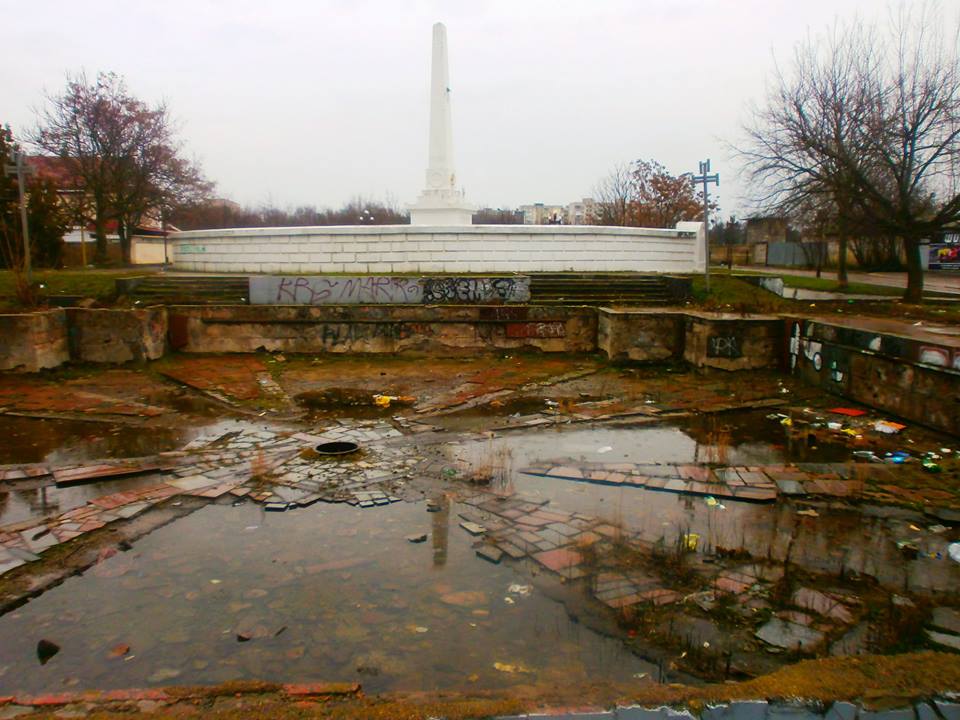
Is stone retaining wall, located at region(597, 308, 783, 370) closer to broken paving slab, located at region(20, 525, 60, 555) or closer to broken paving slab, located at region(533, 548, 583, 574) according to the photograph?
broken paving slab, located at region(533, 548, 583, 574)

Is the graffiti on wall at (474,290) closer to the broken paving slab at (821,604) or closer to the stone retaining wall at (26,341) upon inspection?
the stone retaining wall at (26,341)

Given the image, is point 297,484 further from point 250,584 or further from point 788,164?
point 788,164

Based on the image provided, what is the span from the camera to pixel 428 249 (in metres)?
19.9

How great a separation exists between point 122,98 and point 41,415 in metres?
22.8

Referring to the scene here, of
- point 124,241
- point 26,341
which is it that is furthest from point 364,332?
point 124,241

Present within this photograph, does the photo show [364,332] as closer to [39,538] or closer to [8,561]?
[39,538]

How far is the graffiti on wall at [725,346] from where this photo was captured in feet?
37.0

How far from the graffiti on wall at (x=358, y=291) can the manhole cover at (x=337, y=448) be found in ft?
24.2

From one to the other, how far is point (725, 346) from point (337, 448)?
725 centimetres

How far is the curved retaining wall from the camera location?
19.9 meters

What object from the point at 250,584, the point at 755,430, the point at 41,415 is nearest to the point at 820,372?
the point at 755,430

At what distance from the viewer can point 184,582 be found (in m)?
4.34

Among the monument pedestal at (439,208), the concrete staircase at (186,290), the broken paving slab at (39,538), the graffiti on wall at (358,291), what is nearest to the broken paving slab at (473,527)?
the broken paving slab at (39,538)

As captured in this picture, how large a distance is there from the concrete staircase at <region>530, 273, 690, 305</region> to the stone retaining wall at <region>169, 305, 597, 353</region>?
1.92 meters
